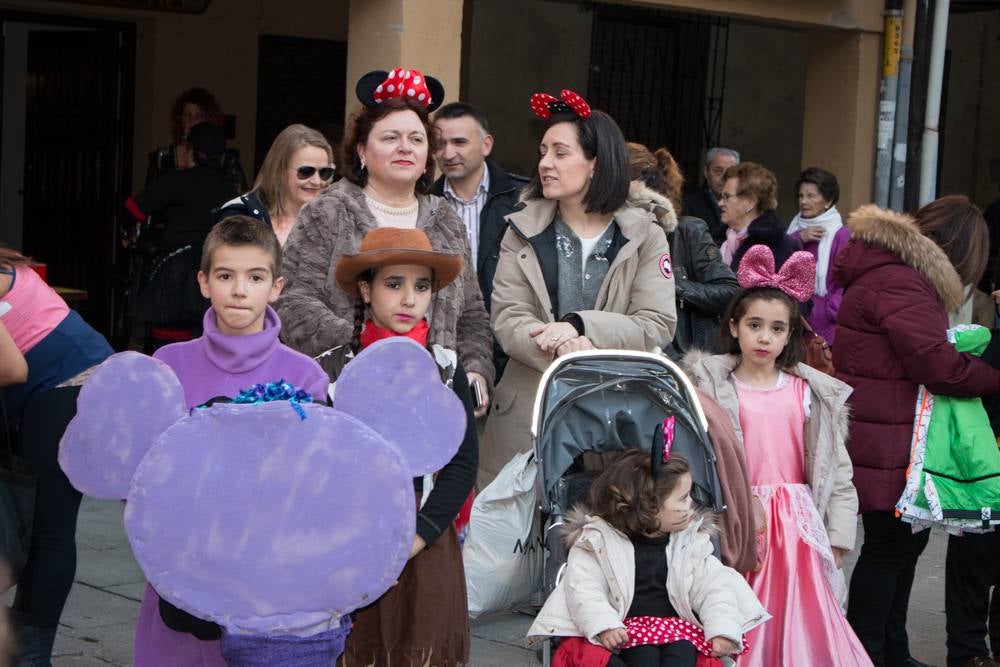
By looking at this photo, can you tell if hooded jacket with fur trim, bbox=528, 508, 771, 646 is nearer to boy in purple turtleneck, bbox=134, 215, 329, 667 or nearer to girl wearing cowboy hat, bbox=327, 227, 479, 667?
girl wearing cowboy hat, bbox=327, 227, 479, 667

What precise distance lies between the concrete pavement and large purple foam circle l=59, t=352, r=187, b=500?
2271 mm

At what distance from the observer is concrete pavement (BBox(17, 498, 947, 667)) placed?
5207 millimetres

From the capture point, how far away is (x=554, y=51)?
12188mm

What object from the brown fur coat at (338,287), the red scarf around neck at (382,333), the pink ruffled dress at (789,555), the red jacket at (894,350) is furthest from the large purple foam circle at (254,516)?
the red jacket at (894,350)

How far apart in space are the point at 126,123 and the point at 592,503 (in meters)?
7.42

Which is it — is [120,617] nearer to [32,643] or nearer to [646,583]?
[32,643]

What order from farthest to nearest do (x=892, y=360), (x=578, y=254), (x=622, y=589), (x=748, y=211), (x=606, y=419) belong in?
1. (x=748, y=211)
2. (x=892, y=360)
3. (x=578, y=254)
4. (x=606, y=419)
5. (x=622, y=589)

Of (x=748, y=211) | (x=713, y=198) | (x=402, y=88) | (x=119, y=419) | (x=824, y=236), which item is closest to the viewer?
(x=119, y=419)

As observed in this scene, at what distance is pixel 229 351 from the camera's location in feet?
11.7

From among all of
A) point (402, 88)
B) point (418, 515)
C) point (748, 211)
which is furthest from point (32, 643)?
point (748, 211)

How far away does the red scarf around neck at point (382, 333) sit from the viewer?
3.83 meters

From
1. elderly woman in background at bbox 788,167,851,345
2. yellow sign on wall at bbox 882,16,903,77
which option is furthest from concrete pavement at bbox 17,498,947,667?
yellow sign on wall at bbox 882,16,903,77

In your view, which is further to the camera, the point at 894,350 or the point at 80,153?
the point at 80,153

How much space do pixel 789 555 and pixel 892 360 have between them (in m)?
0.88
